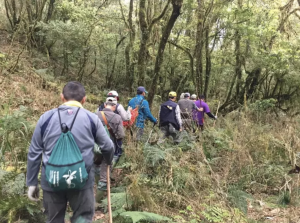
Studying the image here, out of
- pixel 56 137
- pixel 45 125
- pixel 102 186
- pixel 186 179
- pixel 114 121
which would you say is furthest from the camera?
pixel 186 179

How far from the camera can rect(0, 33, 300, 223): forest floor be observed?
15.7 feet

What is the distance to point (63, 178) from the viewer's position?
255 cm

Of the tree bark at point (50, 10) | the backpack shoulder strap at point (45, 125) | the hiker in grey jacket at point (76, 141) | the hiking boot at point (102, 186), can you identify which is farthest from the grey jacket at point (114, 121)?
the tree bark at point (50, 10)

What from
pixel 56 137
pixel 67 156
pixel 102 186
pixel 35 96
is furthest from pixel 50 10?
pixel 67 156

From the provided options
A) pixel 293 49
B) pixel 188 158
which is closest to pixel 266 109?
pixel 293 49

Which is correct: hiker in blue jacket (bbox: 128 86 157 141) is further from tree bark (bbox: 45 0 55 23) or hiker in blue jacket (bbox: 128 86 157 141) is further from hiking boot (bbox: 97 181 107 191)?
tree bark (bbox: 45 0 55 23)

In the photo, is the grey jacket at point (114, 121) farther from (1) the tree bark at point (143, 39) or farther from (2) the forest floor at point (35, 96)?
(1) the tree bark at point (143, 39)

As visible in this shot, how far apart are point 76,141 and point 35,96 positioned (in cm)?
801

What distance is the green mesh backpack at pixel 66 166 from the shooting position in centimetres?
255

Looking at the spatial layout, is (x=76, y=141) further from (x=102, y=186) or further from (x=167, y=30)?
(x=167, y=30)

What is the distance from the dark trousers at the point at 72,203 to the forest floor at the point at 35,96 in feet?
5.66

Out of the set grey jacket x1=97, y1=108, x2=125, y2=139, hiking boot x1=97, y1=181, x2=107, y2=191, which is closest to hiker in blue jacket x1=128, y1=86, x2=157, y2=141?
grey jacket x1=97, y1=108, x2=125, y2=139

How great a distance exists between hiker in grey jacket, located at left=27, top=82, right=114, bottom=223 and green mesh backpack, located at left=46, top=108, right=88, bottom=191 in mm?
84

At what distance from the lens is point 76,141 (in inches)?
107
